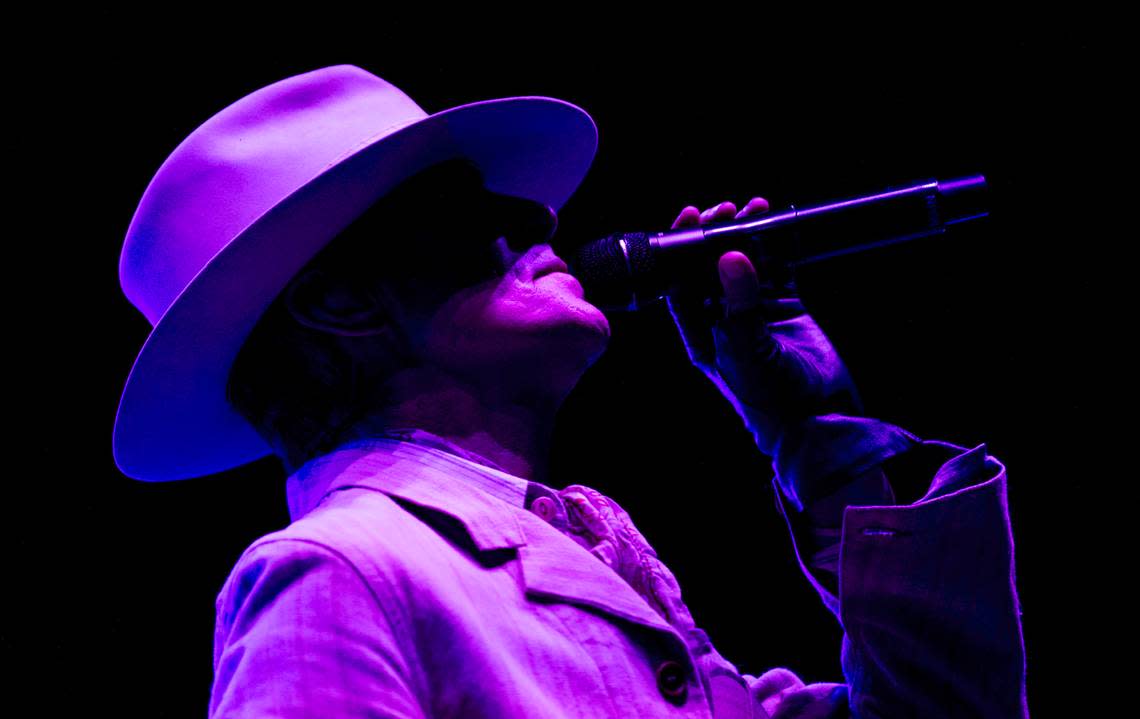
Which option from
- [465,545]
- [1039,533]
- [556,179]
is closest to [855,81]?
[556,179]

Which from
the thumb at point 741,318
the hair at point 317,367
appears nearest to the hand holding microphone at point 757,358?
the thumb at point 741,318

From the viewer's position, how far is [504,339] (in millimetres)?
1438

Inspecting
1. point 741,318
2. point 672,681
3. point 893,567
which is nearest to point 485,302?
point 741,318

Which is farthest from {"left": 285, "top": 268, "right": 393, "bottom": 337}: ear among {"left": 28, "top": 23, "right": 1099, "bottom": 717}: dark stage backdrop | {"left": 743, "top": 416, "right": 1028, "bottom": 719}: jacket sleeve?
{"left": 28, "top": 23, "right": 1099, "bottom": 717}: dark stage backdrop

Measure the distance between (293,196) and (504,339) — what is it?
1.15 feet

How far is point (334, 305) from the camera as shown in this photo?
1456 millimetres

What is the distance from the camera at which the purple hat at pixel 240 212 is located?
138 centimetres

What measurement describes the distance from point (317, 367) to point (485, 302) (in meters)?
0.26

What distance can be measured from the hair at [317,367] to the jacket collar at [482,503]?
7 cm

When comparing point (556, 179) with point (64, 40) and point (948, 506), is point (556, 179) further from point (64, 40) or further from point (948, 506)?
point (64, 40)

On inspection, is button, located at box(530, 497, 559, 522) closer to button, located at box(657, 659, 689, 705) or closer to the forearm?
button, located at box(657, 659, 689, 705)

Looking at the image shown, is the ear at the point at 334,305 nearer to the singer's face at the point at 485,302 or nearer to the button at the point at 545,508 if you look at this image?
the singer's face at the point at 485,302

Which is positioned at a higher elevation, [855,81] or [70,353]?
[855,81]

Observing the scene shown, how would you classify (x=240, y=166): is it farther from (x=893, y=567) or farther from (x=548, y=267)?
(x=893, y=567)
